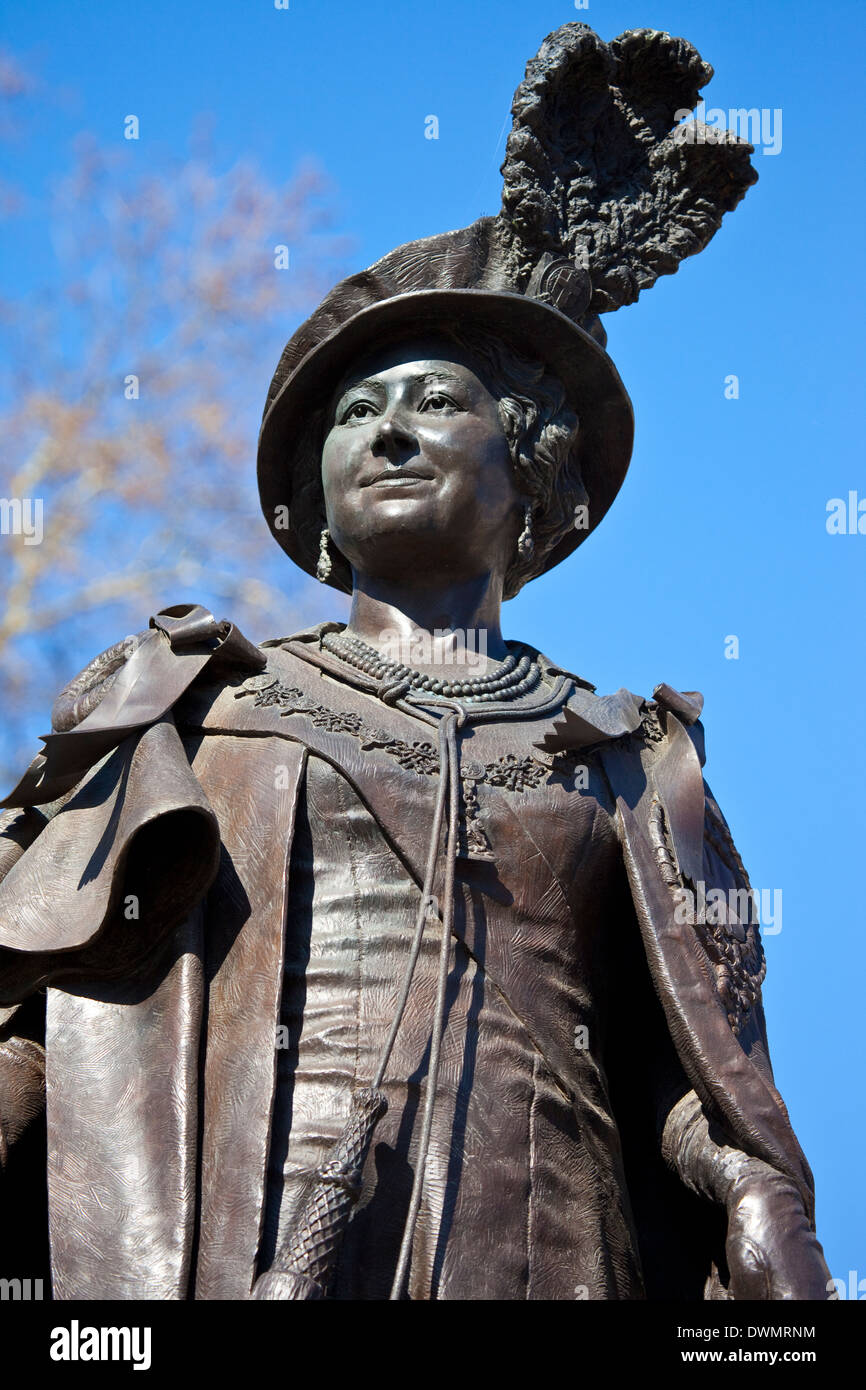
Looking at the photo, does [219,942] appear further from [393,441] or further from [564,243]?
[564,243]

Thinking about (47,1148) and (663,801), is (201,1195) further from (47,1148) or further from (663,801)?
(663,801)

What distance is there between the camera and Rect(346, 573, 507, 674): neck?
7871 millimetres

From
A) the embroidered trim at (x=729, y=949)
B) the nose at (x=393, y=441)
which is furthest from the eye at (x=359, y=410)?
the embroidered trim at (x=729, y=949)

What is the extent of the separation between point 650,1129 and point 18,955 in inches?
83.5

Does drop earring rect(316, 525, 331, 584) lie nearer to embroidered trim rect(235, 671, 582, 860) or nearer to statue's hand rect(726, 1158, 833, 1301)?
embroidered trim rect(235, 671, 582, 860)

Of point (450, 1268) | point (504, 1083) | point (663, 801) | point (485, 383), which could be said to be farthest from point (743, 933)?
point (485, 383)

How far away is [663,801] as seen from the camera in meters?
7.51

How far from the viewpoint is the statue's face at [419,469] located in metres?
7.75

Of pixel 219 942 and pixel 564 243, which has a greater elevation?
pixel 564 243

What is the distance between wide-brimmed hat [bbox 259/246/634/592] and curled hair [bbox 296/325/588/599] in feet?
0.08

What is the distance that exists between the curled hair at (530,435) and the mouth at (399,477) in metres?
0.42

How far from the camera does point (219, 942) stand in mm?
7008

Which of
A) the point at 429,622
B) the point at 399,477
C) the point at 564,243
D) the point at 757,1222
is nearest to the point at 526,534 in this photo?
the point at 429,622

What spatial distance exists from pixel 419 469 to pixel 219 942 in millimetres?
1780
